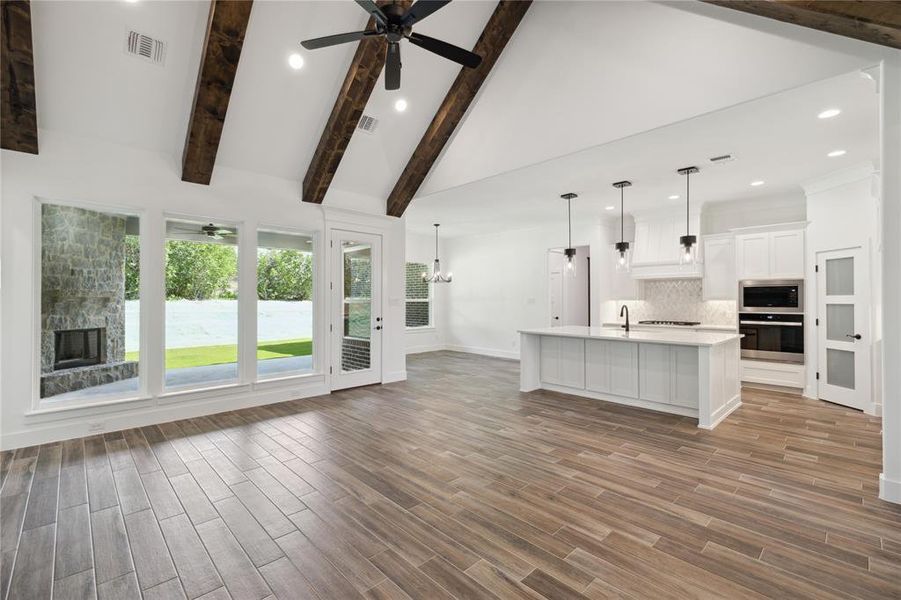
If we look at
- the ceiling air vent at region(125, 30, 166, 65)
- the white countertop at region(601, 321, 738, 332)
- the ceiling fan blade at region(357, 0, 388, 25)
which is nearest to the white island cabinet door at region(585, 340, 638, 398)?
the white countertop at region(601, 321, 738, 332)

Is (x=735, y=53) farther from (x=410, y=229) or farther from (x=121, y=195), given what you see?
(x=410, y=229)

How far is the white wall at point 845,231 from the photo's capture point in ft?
15.3

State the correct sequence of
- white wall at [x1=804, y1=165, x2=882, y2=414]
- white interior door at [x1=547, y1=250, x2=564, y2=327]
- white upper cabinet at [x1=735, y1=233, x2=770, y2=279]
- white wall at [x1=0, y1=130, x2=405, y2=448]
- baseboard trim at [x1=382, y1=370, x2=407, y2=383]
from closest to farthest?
white wall at [x1=0, y1=130, x2=405, y2=448]
white wall at [x1=804, y1=165, x2=882, y2=414]
white upper cabinet at [x1=735, y1=233, x2=770, y2=279]
baseboard trim at [x1=382, y1=370, x2=407, y2=383]
white interior door at [x1=547, y1=250, x2=564, y2=327]

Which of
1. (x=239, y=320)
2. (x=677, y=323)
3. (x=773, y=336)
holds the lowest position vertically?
(x=773, y=336)

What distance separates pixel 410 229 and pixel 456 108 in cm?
472

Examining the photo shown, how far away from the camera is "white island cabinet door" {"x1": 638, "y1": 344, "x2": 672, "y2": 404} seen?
472 cm

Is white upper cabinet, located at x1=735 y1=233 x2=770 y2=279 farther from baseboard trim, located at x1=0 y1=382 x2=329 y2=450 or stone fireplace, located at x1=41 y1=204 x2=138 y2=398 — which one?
stone fireplace, located at x1=41 y1=204 x2=138 y2=398

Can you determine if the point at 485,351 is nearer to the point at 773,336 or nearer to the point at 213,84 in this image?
the point at 773,336

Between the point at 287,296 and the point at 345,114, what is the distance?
271cm

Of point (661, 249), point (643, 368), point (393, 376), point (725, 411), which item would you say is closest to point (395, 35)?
point (643, 368)

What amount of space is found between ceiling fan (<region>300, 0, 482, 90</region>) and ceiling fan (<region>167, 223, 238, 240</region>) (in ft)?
10.1

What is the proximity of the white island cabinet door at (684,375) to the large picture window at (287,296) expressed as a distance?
474cm

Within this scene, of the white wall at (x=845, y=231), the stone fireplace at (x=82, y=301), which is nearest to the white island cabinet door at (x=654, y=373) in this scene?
the white wall at (x=845, y=231)

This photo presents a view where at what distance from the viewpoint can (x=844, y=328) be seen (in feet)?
16.5
